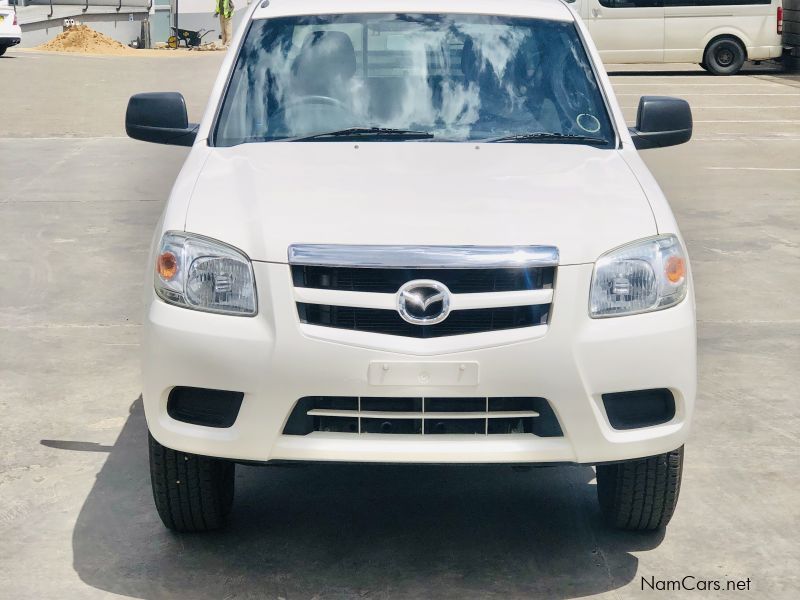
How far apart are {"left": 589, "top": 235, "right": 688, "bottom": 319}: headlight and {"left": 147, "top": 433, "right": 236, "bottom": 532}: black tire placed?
126 cm

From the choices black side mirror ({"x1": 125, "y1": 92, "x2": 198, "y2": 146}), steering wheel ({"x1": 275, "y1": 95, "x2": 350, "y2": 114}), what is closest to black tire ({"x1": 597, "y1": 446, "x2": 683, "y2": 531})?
steering wheel ({"x1": 275, "y1": 95, "x2": 350, "y2": 114})

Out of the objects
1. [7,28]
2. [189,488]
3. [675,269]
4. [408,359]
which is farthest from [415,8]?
[7,28]

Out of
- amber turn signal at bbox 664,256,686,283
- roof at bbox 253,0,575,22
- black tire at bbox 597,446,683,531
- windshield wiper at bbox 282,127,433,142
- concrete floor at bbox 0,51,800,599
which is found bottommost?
concrete floor at bbox 0,51,800,599

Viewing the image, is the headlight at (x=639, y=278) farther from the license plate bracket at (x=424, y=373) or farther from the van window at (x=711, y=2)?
the van window at (x=711, y=2)

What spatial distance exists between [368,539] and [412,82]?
181 cm

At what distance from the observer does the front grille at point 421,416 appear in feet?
13.2

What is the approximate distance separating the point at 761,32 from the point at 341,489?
23651 millimetres

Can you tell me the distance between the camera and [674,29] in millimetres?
26766

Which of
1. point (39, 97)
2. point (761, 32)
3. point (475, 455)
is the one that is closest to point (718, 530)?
point (475, 455)

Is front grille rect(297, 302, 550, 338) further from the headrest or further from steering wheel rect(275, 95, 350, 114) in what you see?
the headrest

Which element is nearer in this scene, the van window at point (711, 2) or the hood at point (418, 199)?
the hood at point (418, 199)

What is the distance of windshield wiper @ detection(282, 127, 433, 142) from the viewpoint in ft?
16.8

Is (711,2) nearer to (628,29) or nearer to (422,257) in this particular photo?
(628,29)
